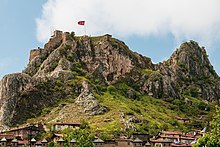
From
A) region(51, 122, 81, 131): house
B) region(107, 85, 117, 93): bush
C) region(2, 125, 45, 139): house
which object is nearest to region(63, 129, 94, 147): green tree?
region(2, 125, 45, 139): house

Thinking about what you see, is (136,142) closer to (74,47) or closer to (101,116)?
(101,116)

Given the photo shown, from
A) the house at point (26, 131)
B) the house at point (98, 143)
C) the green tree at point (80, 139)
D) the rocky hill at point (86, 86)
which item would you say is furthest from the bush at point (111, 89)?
the house at point (98, 143)

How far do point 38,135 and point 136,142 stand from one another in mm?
28803

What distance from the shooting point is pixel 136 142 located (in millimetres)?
98938

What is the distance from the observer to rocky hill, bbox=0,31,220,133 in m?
136

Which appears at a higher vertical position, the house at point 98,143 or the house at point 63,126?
the house at point 63,126

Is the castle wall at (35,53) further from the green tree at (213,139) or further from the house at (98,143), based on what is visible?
the green tree at (213,139)

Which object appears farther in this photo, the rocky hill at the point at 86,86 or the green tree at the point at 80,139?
the rocky hill at the point at 86,86

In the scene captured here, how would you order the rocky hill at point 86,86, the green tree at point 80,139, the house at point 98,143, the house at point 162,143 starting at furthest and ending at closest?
the rocky hill at point 86,86 < the house at point 162,143 < the house at point 98,143 < the green tree at point 80,139

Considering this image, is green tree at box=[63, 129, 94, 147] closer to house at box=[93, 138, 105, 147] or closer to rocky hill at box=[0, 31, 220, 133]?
house at box=[93, 138, 105, 147]

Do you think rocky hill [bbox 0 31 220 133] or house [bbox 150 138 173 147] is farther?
rocky hill [bbox 0 31 220 133]

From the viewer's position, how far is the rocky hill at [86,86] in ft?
447

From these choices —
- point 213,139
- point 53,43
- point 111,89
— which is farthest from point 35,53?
point 213,139

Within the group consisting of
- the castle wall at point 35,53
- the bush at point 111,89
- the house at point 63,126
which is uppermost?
the castle wall at point 35,53
